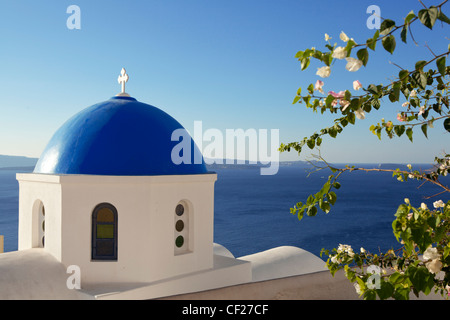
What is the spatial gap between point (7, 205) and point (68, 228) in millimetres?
75151

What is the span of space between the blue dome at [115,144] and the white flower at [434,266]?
565cm

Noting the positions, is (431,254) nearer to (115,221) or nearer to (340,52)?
(340,52)

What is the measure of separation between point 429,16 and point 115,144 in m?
6.30

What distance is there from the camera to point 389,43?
6.69 feet

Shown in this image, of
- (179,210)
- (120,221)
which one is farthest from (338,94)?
(179,210)

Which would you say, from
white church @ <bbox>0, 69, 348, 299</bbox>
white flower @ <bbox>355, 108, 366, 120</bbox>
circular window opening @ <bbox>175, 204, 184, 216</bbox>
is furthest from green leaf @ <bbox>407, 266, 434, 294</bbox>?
circular window opening @ <bbox>175, 204, 184, 216</bbox>

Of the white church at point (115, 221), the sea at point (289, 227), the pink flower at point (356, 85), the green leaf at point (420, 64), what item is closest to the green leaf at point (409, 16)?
the green leaf at point (420, 64)

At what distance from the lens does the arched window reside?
716cm

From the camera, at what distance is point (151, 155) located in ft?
24.5

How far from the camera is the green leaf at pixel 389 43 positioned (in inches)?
80.0

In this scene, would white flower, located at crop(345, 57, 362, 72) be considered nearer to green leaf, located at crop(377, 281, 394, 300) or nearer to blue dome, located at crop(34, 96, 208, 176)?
green leaf, located at crop(377, 281, 394, 300)

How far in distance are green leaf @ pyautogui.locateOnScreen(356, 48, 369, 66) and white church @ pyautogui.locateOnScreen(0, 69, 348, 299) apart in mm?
5026
